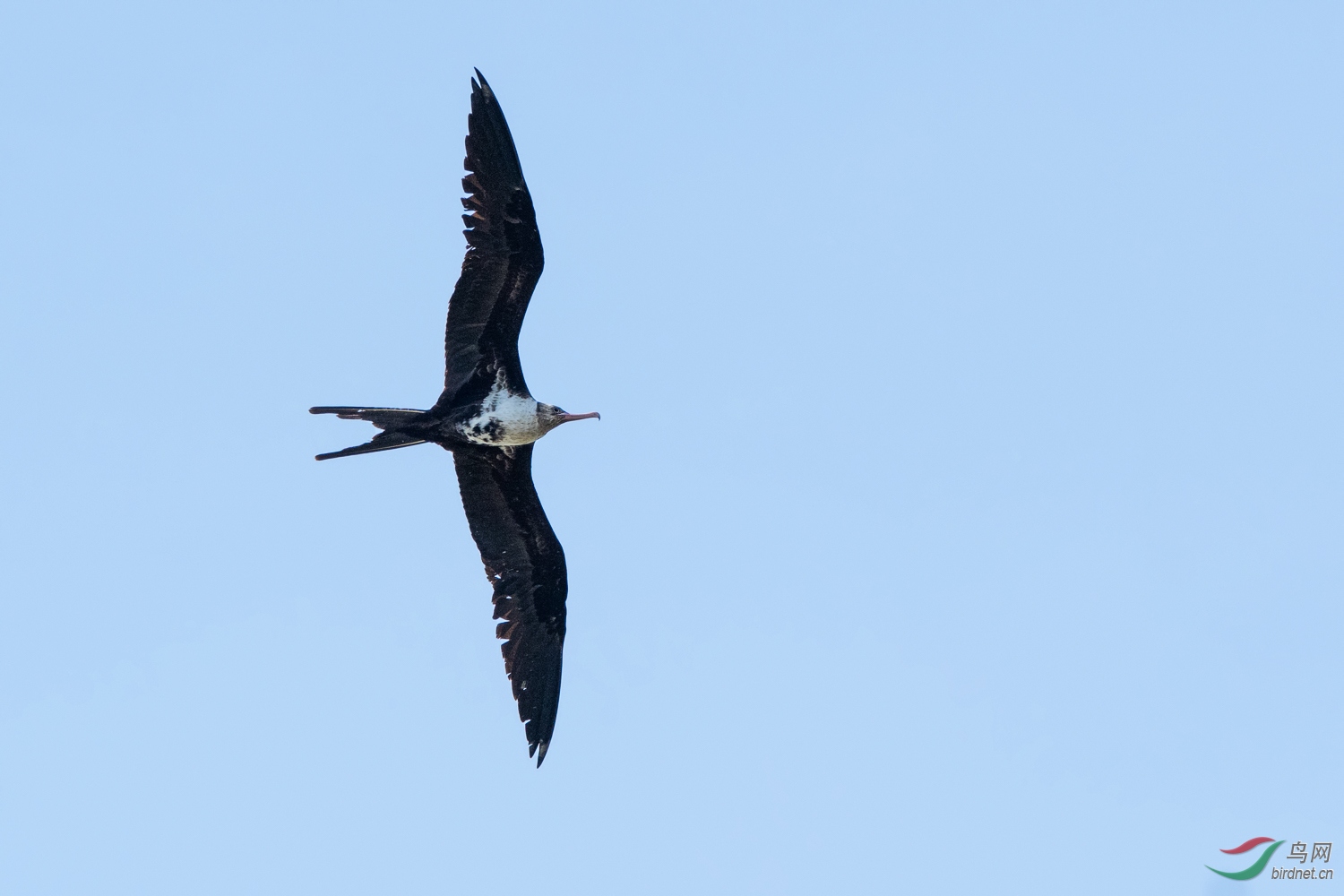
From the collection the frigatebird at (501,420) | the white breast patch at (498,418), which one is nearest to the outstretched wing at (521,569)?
the frigatebird at (501,420)

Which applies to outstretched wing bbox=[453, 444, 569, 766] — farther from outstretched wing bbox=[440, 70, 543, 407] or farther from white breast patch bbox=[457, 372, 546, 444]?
outstretched wing bbox=[440, 70, 543, 407]

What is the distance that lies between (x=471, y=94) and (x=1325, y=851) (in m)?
13.4

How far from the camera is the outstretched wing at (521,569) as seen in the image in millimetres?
20516

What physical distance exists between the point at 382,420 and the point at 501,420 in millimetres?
1307

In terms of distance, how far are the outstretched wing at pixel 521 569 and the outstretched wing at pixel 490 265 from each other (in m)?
0.93

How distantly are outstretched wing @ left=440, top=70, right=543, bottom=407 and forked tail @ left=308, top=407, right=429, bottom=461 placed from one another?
0.60 meters

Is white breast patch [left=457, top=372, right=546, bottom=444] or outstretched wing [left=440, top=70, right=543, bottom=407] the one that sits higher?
outstretched wing [left=440, top=70, right=543, bottom=407]

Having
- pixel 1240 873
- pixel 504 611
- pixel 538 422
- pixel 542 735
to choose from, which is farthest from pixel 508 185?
A: pixel 1240 873

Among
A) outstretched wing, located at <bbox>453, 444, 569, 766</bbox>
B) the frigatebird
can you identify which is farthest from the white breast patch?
outstretched wing, located at <bbox>453, 444, 569, 766</bbox>

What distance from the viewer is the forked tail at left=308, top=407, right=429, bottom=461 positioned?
63.2ft

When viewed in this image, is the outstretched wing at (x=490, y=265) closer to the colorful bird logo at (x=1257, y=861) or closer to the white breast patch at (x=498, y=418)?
the white breast patch at (x=498, y=418)

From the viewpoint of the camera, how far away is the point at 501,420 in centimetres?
1991

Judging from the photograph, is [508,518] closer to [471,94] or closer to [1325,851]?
[471,94]

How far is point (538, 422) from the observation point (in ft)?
65.9
